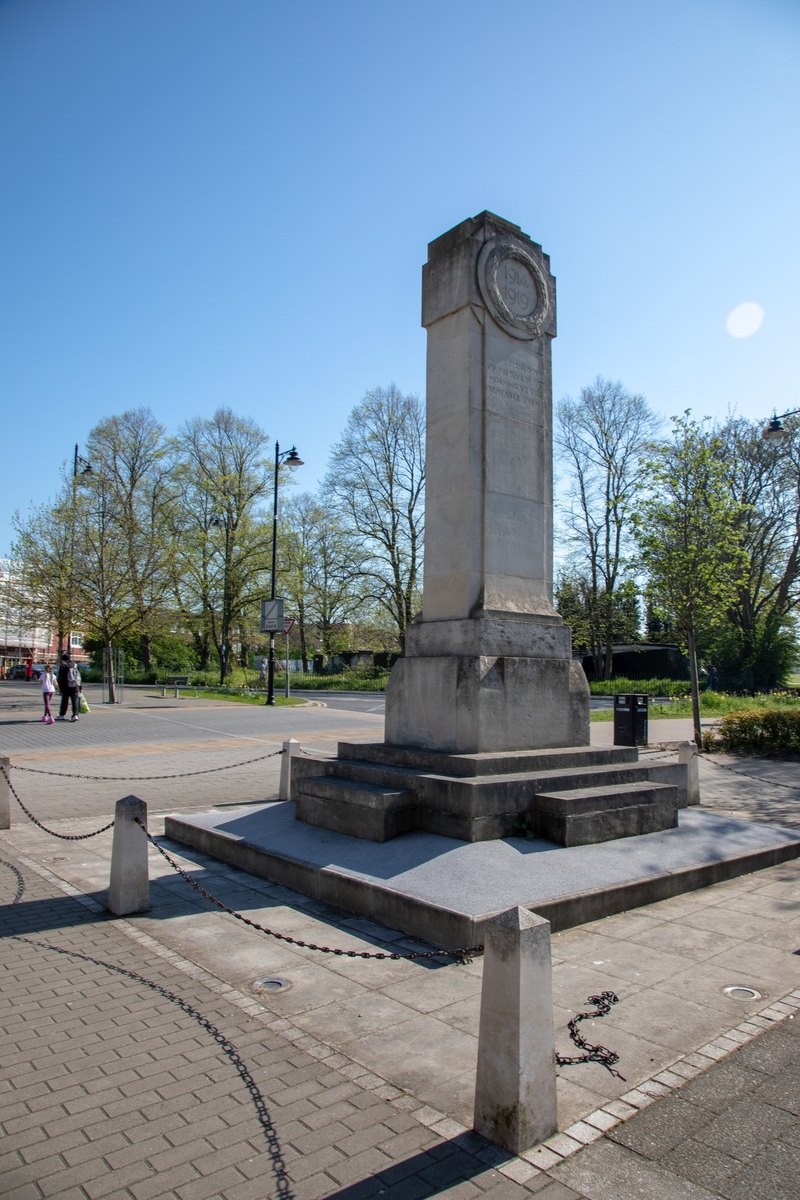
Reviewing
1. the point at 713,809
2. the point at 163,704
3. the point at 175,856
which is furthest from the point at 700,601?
the point at 163,704

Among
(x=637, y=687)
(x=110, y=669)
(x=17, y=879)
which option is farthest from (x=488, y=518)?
(x=637, y=687)

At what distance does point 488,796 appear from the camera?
6.30 m

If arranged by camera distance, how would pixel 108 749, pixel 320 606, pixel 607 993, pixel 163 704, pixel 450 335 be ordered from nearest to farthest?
1. pixel 607 993
2. pixel 450 335
3. pixel 108 749
4. pixel 163 704
5. pixel 320 606

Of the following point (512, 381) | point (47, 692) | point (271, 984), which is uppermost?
point (512, 381)

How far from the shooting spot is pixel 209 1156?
2914 mm

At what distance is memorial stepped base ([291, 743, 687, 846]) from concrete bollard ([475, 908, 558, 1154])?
3108mm

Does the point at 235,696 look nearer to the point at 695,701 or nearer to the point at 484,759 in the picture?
the point at 695,701

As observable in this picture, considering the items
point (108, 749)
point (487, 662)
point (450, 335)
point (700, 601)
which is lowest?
point (108, 749)

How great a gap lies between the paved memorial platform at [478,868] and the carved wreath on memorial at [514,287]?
5413 mm

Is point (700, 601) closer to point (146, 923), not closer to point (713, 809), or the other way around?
point (713, 809)

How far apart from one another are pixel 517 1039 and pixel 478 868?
2817 millimetres

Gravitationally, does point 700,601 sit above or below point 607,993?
above

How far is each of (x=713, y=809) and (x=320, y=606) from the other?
37061 mm

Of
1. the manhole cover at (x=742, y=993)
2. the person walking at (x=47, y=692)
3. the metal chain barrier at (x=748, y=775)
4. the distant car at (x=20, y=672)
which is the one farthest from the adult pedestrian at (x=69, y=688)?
the distant car at (x=20, y=672)
